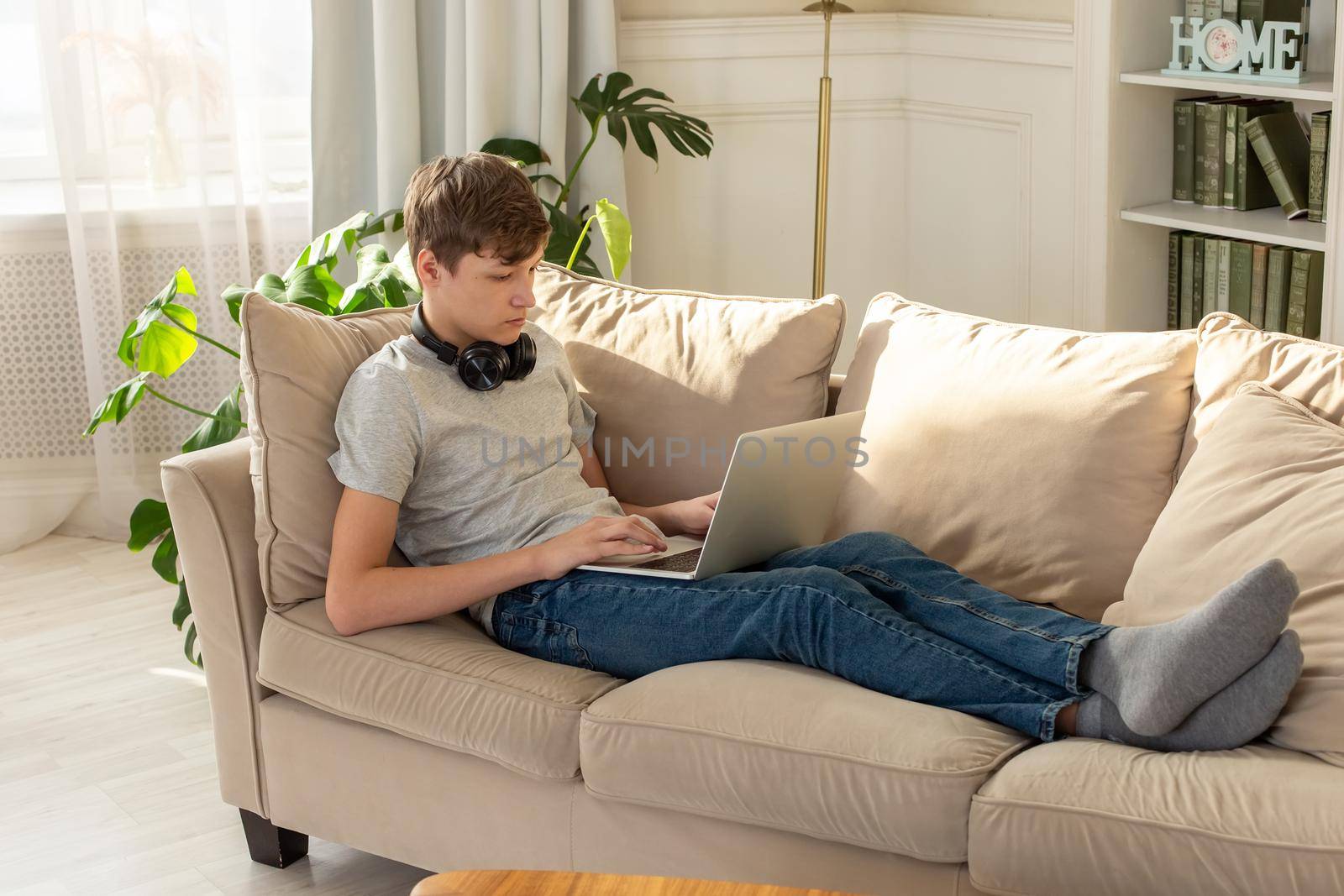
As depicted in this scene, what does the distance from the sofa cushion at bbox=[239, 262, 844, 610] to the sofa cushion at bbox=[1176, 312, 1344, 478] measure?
0.56 metres

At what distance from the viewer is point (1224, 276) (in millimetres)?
3160

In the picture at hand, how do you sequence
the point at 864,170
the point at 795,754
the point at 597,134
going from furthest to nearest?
the point at 864,170 → the point at 597,134 → the point at 795,754

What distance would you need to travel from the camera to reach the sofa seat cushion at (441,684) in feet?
5.69

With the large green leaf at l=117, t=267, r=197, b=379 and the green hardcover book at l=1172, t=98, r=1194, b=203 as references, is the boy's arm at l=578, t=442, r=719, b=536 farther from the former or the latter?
the green hardcover book at l=1172, t=98, r=1194, b=203

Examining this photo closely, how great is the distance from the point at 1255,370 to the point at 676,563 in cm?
84

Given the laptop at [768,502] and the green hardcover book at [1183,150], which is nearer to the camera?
the laptop at [768,502]

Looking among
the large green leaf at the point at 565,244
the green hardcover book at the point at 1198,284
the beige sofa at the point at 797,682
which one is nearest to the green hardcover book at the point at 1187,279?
the green hardcover book at the point at 1198,284

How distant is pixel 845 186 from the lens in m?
3.88

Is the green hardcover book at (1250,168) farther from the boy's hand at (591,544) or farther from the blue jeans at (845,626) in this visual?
the boy's hand at (591,544)

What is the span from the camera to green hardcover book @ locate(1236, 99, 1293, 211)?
3082 mm

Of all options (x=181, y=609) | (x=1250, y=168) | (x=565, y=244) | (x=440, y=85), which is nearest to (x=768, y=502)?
(x=181, y=609)

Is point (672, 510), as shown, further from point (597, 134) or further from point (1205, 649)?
point (597, 134)

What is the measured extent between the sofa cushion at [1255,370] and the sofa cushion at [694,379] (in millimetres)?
565

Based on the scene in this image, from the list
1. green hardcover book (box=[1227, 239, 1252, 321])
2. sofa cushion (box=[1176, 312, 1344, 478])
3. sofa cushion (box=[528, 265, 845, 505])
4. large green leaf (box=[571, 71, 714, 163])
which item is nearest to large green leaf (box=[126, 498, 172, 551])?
sofa cushion (box=[528, 265, 845, 505])
